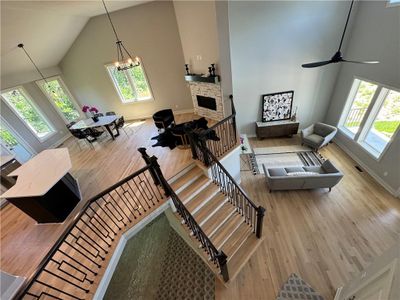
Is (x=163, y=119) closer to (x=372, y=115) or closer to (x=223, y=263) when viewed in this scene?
(x=223, y=263)

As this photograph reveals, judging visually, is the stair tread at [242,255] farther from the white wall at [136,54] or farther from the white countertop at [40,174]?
the white wall at [136,54]

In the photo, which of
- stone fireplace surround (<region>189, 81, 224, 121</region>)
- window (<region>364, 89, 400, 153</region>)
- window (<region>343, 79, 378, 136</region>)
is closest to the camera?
window (<region>364, 89, 400, 153</region>)

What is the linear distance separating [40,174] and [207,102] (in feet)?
16.0

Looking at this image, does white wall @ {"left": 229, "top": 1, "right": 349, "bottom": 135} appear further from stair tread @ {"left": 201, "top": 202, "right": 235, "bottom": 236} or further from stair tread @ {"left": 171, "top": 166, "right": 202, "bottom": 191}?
stair tread @ {"left": 201, "top": 202, "right": 235, "bottom": 236}

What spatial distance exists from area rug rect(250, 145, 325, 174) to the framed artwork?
1.21 m

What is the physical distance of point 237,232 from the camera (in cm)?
378

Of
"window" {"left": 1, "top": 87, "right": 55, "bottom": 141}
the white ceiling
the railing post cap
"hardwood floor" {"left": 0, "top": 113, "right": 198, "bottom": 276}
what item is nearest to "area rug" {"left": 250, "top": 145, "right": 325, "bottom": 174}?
the railing post cap

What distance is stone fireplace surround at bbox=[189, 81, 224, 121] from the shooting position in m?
5.44

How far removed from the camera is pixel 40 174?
3.31 meters

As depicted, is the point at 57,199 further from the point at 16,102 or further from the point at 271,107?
the point at 271,107

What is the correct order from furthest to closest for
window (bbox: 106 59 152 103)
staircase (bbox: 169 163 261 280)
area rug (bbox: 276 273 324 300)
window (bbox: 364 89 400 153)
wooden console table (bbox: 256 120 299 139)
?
window (bbox: 106 59 152 103)
wooden console table (bbox: 256 120 299 139)
window (bbox: 364 89 400 153)
staircase (bbox: 169 163 261 280)
area rug (bbox: 276 273 324 300)

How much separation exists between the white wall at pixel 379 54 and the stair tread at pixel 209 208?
434 centimetres

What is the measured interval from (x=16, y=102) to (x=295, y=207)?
30.1ft

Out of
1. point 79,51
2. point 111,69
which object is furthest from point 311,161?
point 79,51
